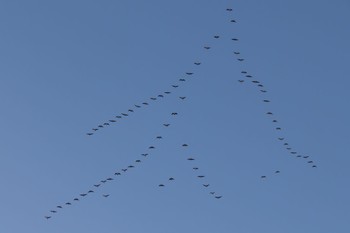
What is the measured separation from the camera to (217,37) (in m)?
199

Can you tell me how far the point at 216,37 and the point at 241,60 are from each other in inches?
130

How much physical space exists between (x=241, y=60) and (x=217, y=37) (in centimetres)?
316

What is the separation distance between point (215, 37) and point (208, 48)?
200 centimetres

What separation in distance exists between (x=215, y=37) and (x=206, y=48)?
1.72 m

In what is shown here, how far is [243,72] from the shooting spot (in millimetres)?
199875

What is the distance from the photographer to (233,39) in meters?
200

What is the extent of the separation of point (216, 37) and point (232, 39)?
171 cm

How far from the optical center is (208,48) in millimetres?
199750

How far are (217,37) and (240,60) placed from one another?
3.07 m

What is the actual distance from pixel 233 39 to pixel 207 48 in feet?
8.55

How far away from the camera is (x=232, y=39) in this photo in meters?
199

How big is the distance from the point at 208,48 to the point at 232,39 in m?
2.46

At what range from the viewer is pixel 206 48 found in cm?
19925
